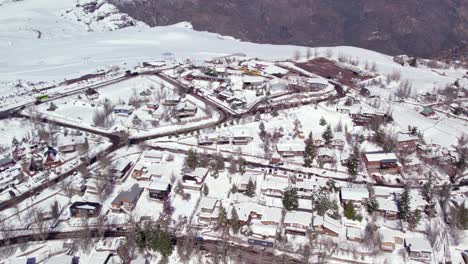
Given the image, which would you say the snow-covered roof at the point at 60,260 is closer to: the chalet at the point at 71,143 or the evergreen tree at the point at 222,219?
the evergreen tree at the point at 222,219

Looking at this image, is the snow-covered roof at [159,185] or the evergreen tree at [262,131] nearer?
the snow-covered roof at [159,185]

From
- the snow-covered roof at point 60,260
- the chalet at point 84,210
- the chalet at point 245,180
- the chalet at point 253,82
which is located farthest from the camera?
the chalet at point 253,82

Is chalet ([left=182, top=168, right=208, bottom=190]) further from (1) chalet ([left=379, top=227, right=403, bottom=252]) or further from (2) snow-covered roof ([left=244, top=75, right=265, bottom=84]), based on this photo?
(2) snow-covered roof ([left=244, top=75, right=265, bottom=84])

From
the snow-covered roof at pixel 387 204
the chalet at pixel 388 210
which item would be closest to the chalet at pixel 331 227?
the chalet at pixel 388 210

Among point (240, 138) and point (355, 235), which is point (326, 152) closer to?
point (240, 138)

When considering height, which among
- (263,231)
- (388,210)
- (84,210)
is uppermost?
(84,210)

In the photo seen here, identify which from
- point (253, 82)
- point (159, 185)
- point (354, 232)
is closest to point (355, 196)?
point (354, 232)
